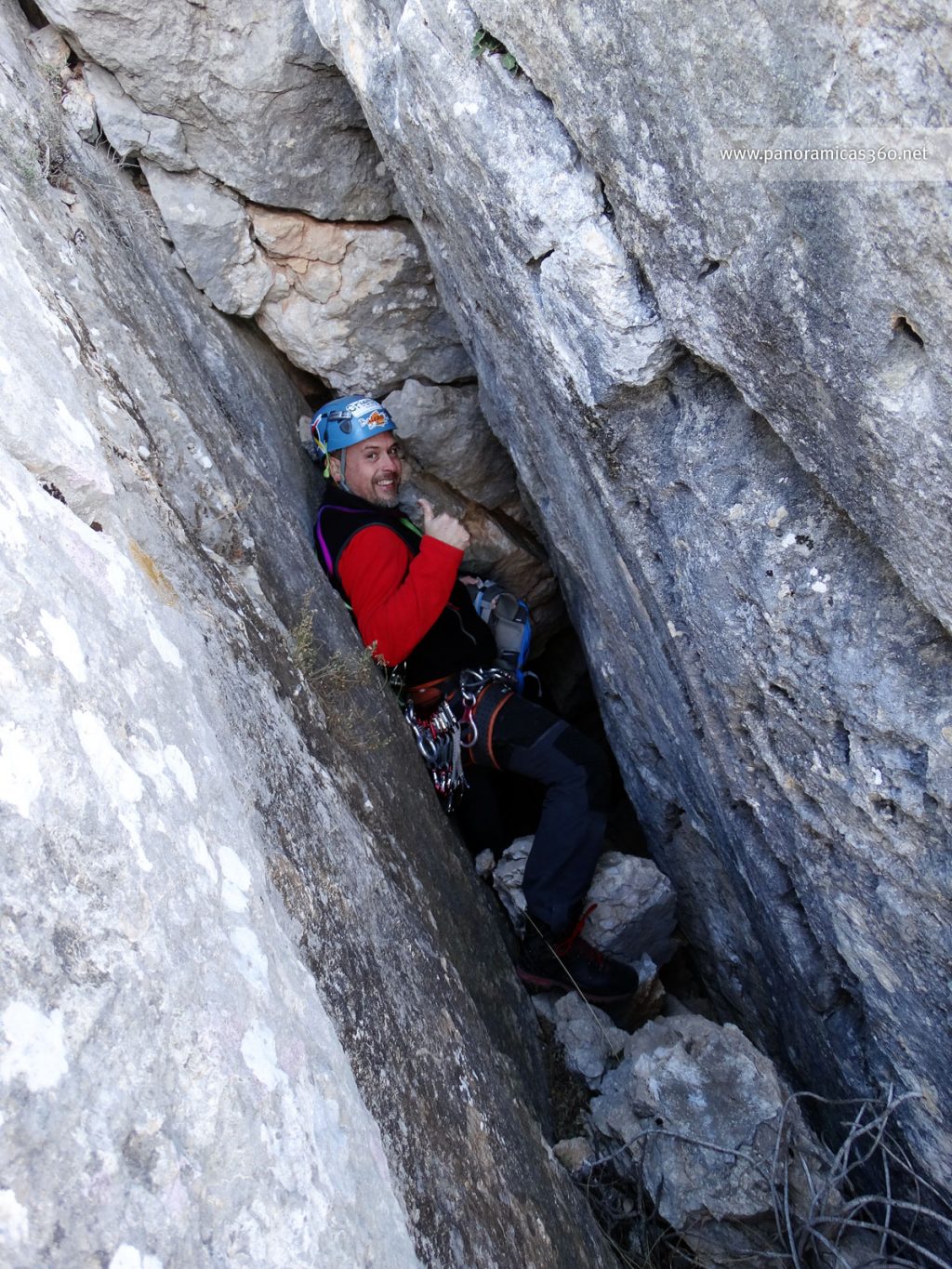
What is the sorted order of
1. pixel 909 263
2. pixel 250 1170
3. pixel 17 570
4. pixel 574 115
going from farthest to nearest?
pixel 574 115 < pixel 909 263 < pixel 17 570 < pixel 250 1170

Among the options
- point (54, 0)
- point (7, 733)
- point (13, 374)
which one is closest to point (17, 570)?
point (7, 733)

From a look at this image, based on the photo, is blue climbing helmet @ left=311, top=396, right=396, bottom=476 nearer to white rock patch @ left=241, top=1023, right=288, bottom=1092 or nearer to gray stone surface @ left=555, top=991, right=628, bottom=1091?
gray stone surface @ left=555, top=991, right=628, bottom=1091

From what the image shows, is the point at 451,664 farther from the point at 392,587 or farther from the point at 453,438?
the point at 453,438

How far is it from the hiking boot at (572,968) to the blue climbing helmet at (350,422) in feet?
7.54

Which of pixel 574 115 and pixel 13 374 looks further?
pixel 574 115

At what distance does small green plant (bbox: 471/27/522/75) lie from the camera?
2.84 metres

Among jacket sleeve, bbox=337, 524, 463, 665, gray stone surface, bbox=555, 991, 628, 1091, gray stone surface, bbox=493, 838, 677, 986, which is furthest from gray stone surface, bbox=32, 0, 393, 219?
gray stone surface, bbox=555, 991, 628, 1091

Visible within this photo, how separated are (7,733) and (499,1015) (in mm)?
2261

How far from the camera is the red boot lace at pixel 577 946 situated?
169 inches

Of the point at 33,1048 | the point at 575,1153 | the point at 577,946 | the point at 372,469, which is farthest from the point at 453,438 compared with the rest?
the point at 33,1048

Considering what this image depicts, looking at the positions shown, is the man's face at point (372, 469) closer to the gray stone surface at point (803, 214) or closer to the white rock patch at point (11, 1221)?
the gray stone surface at point (803, 214)

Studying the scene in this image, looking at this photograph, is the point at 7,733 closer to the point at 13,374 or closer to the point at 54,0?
the point at 13,374

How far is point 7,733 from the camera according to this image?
163 cm

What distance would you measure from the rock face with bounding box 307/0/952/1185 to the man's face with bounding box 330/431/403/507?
0.85m
